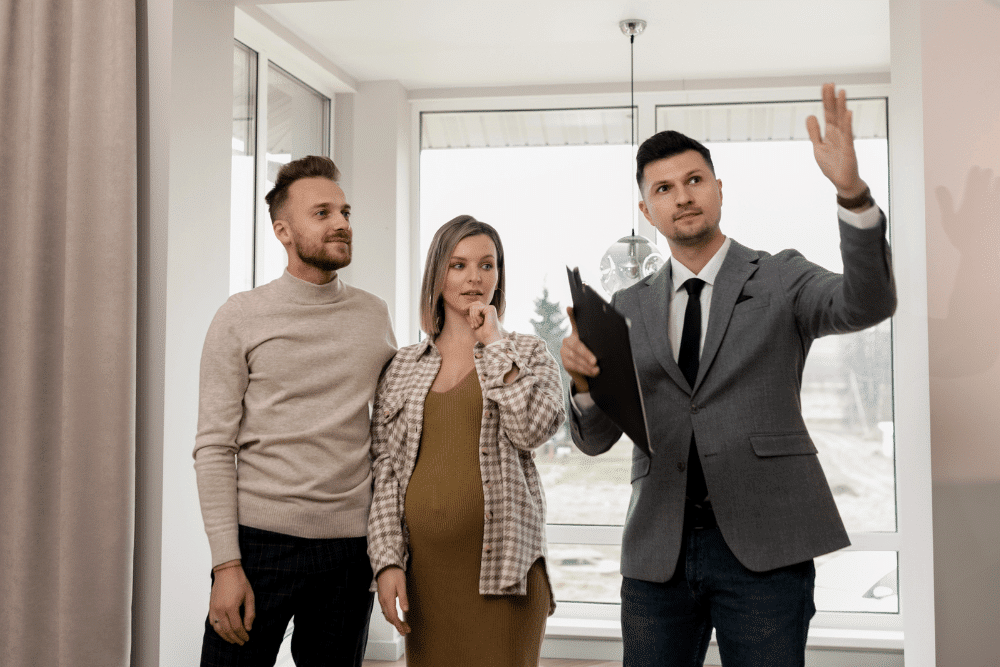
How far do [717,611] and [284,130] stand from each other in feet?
8.73

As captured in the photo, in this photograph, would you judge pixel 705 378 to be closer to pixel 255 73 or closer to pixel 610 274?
pixel 610 274

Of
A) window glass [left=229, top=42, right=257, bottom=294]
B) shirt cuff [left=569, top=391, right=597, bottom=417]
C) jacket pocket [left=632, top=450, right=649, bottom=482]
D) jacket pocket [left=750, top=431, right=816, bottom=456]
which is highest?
window glass [left=229, top=42, right=257, bottom=294]

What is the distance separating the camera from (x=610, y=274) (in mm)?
2838

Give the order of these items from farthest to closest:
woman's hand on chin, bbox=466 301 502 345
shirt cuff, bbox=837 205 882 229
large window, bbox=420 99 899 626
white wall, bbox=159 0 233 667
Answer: large window, bbox=420 99 899 626
white wall, bbox=159 0 233 667
woman's hand on chin, bbox=466 301 502 345
shirt cuff, bbox=837 205 882 229

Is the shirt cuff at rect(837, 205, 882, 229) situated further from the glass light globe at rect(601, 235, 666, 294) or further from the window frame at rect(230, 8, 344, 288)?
the window frame at rect(230, 8, 344, 288)

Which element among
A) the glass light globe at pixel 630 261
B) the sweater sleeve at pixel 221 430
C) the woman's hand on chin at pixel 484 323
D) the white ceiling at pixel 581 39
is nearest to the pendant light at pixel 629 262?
the glass light globe at pixel 630 261

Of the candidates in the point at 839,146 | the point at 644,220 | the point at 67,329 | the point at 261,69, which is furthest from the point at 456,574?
the point at 644,220

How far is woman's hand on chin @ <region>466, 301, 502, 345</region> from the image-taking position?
1708 mm

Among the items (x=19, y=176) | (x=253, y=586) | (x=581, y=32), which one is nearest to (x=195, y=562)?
(x=253, y=586)

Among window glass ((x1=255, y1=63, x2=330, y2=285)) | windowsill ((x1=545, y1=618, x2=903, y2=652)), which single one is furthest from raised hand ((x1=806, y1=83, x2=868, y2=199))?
windowsill ((x1=545, y1=618, x2=903, y2=652))

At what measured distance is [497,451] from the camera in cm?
165

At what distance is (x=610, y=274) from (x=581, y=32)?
1005 mm

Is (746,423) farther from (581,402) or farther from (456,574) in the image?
(456,574)

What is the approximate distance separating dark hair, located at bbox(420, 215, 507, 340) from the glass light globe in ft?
3.52
